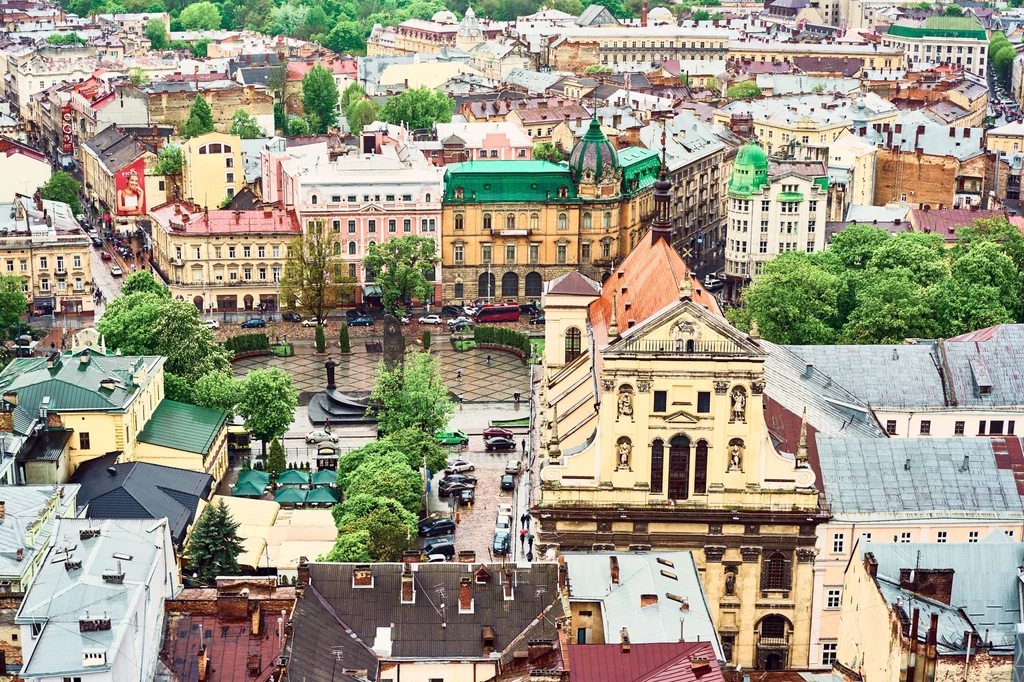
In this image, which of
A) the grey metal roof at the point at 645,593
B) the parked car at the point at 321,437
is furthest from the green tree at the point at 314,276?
the grey metal roof at the point at 645,593

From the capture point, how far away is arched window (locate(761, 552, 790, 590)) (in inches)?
3455

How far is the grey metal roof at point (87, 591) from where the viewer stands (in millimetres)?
71250

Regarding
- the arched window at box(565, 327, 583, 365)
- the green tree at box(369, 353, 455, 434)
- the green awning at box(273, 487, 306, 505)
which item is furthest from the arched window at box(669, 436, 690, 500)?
the green tree at box(369, 353, 455, 434)

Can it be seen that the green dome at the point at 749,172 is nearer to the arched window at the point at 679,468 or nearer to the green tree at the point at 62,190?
the green tree at the point at 62,190

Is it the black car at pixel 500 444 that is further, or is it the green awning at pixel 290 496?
the black car at pixel 500 444

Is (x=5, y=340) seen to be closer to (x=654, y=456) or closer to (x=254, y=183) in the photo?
(x=254, y=183)

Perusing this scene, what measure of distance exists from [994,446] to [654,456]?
59.4 feet

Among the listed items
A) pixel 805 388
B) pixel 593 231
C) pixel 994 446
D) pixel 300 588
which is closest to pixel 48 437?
pixel 300 588

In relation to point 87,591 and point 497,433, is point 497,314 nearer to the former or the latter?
point 497,433

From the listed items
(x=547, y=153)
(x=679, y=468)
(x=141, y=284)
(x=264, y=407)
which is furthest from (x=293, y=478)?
(x=547, y=153)

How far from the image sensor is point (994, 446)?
89.7 meters

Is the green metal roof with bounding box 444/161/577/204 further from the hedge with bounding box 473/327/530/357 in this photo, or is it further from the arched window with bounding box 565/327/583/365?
the arched window with bounding box 565/327/583/365

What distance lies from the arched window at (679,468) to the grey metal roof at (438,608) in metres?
11.9

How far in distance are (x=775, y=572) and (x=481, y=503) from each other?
90.7 ft
